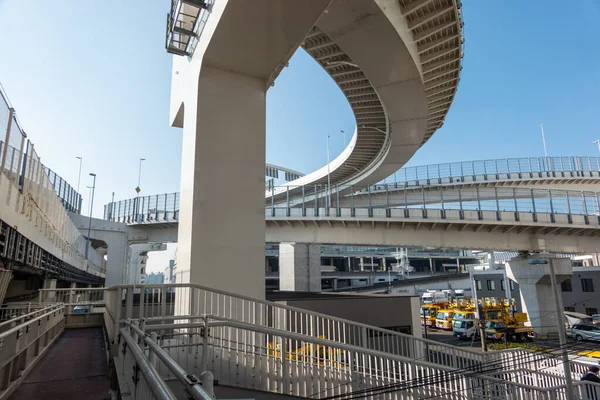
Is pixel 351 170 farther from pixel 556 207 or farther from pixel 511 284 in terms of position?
pixel 511 284

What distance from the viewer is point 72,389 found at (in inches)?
204

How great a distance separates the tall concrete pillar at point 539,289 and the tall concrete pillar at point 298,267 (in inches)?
765

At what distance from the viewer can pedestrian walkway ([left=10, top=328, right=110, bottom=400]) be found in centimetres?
495

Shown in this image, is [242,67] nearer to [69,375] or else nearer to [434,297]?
[69,375]

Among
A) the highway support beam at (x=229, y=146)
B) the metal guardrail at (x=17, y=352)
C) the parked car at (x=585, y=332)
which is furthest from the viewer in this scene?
the parked car at (x=585, y=332)

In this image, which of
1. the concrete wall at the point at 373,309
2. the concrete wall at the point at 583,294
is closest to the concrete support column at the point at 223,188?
the concrete wall at the point at 373,309

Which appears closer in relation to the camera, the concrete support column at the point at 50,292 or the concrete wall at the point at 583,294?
the concrete support column at the point at 50,292

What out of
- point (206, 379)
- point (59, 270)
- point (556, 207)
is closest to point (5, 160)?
point (206, 379)

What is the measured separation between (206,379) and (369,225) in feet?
78.5

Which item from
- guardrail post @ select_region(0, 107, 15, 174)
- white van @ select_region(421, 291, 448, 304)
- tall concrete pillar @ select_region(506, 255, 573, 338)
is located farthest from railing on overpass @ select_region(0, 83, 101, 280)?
white van @ select_region(421, 291, 448, 304)

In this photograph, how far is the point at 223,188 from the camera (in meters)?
9.11

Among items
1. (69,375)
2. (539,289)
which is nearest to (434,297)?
(539,289)

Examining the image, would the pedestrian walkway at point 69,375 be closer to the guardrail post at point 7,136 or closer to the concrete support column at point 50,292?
the guardrail post at point 7,136

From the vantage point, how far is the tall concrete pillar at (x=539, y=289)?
29516mm
